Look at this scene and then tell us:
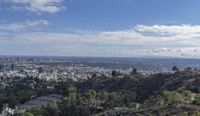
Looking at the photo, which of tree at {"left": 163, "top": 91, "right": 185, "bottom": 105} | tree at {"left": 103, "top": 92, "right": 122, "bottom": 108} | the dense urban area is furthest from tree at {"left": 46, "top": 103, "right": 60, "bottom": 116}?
tree at {"left": 163, "top": 91, "right": 185, "bottom": 105}

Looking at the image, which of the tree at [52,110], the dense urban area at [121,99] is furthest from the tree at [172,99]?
the tree at [52,110]

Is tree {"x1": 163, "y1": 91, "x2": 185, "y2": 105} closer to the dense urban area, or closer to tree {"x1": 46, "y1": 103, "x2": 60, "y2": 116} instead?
the dense urban area

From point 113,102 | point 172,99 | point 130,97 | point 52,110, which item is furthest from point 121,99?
point 172,99

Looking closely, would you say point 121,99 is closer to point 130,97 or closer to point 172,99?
point 130,97

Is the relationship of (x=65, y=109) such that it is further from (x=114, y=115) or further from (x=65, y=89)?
(x=65, y=89)

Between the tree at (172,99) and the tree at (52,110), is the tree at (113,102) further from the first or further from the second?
the tree at (172,99)

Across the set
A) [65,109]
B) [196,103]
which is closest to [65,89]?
[65,109]

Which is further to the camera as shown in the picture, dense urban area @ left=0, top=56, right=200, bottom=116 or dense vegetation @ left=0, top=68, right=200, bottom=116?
dense urban area @ left=0, top=56, right=200, bottom=116

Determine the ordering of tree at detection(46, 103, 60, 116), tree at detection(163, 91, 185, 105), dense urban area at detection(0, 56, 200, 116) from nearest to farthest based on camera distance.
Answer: dense urban area at detection(0, 56, 200, 116) → tree at detection(163, 91, 185, 105) → tree at detection(46, 103, 60, 116)
